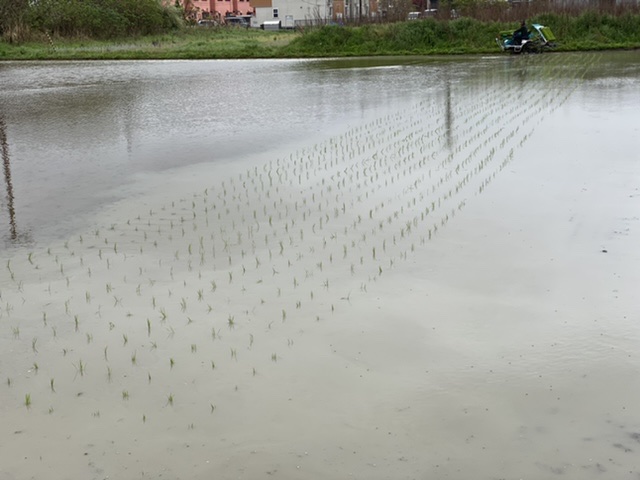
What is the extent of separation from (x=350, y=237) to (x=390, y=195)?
1472 mm

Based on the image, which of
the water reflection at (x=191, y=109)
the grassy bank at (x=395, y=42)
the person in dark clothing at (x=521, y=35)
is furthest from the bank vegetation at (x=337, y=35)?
the water reflection at (x=191, y=109)

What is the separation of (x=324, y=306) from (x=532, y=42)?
22.7m

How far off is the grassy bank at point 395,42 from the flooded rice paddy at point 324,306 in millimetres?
17583

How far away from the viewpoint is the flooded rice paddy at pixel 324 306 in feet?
11.8

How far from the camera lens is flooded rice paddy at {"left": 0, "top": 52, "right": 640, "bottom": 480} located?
3582 mm

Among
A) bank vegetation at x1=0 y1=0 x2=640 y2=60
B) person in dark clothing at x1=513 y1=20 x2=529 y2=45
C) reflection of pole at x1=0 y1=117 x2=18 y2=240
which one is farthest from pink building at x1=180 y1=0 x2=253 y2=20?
reflection of pole at x1=0 y1=117 x2=18 y2=240

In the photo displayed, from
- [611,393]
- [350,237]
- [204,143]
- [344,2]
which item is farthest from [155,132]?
[344,2]

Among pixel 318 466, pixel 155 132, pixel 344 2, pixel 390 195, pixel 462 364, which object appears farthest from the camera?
pixel 344 2

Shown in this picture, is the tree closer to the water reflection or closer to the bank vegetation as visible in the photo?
the bank vegetation

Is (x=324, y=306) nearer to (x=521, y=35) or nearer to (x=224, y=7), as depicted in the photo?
(x=521, y=35)

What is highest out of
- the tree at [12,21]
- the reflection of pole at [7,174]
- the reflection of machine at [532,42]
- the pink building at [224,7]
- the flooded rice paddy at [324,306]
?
the pink building at [224,7]

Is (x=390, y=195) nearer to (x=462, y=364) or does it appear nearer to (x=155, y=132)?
(x=462, y=364)

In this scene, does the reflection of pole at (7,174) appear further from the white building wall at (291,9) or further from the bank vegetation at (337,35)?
the white building wall at (291,9)

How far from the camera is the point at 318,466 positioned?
3412 mm
